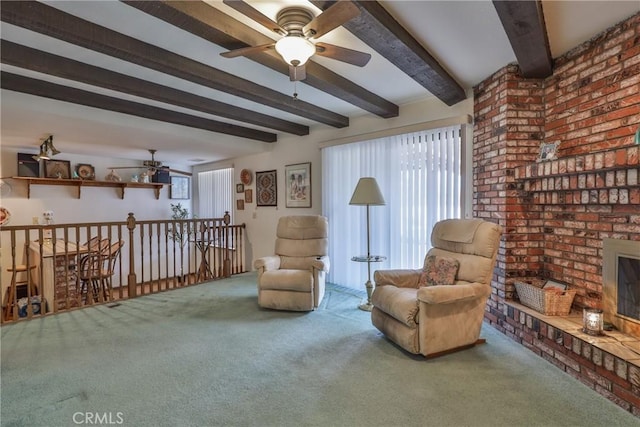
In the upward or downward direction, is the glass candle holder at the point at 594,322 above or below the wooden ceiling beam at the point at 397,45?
below

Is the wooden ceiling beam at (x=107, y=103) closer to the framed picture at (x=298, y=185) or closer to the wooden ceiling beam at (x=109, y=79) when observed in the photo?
the wooden ceiling beam at (x=109, y=79)

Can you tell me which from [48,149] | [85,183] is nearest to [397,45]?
[48,149]

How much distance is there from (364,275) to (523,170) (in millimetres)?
2362

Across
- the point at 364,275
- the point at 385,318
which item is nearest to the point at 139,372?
the point at 385,318

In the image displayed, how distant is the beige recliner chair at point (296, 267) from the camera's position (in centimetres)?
342

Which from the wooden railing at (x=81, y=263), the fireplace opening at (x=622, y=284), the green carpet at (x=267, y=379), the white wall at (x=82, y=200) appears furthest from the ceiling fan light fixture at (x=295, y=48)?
the white wall at (x=82, y=200)

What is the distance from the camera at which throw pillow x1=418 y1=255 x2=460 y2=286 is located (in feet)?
8.94

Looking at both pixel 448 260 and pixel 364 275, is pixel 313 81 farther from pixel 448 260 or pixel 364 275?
pixel 364 275

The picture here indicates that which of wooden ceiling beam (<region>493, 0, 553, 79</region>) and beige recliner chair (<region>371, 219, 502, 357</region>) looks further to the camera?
beige recliner chair (<region>371, 219, 502, 357</region>)

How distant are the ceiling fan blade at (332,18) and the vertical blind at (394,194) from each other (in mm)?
2171

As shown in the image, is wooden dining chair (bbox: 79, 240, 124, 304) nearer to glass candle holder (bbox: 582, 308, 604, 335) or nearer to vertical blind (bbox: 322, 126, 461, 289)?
vertical blind (bbox: 322, 126, 461, 289)

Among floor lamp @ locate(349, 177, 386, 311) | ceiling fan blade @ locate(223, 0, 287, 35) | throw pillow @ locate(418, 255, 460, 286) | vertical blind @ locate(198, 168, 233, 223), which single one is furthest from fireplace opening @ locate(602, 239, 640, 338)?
vertical blind @ locate(198, 168, 233, 223)

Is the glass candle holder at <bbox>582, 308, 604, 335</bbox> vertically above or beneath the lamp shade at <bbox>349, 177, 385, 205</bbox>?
beneath

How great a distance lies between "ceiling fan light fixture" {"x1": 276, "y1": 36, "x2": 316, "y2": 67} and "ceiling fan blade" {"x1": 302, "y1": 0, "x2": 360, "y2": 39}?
61 mm
